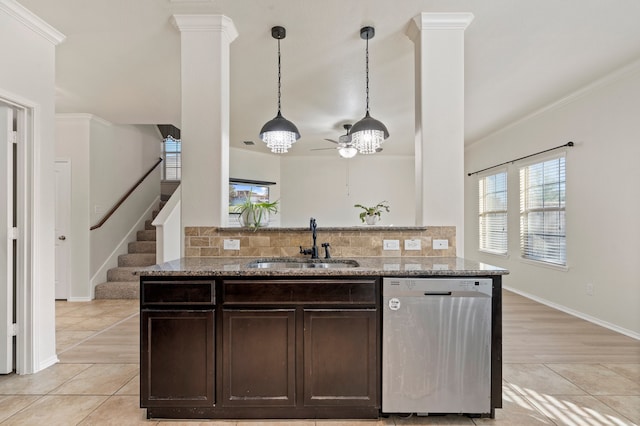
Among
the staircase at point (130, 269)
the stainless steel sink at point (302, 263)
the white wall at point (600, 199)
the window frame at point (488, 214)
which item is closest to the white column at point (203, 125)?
the stainless steel sink at point (302, 263)

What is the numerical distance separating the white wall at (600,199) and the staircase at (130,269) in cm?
563

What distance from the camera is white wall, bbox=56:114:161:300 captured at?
15.5ft

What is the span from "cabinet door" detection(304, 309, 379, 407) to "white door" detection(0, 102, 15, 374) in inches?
93.5

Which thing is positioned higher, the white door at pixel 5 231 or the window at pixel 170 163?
the window at pixel 170 163

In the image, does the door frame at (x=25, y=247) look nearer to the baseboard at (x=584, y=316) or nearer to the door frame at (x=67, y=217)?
the door frame at (x=67, y=217)

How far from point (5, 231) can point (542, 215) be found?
5.99 metres

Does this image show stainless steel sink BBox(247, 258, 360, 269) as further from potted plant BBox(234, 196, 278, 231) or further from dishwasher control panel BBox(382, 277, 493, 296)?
dishwasher control panel BBox(382, 277, 493, 296)

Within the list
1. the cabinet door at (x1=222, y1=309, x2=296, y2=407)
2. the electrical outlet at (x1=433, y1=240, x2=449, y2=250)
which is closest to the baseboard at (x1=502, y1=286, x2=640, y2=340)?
the electrical outlet at (x1=433, y1=240, x2=449, y2=250)

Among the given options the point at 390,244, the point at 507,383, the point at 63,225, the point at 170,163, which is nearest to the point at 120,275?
the point at 63,225

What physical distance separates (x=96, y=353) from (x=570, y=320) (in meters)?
5.01

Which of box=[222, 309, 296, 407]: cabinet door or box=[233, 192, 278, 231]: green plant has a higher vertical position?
box=[233, 192, 278, 231]: green plant

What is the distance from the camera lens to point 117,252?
5.29m

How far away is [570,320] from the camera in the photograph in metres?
3.90

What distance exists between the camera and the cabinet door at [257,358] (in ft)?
6.28
